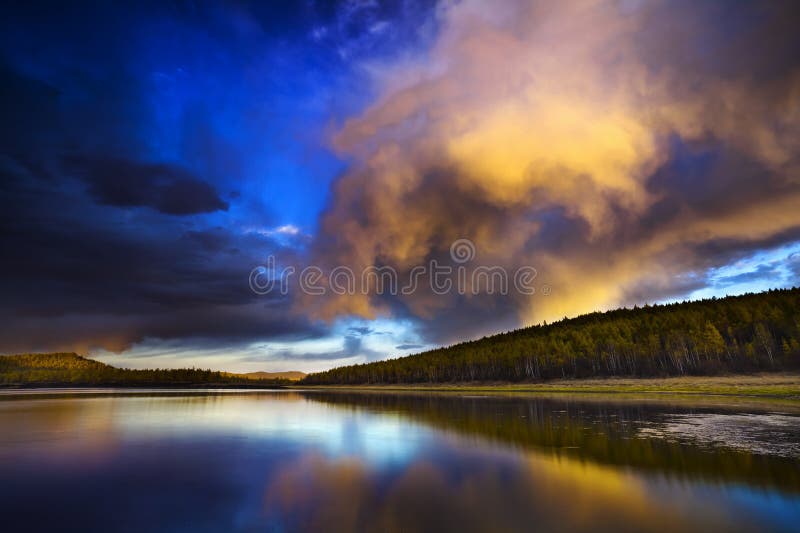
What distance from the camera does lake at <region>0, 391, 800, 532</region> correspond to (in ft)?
40.3

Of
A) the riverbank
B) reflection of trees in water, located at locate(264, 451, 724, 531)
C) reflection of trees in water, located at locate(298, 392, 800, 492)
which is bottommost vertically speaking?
the riverbank

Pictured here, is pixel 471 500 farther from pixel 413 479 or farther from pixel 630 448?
pixel 630 448

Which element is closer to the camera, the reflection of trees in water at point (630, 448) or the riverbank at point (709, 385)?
the reflection of trees in water at point (630, 448)

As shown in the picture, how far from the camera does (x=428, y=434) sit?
3112cm

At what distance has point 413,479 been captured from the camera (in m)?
17.5

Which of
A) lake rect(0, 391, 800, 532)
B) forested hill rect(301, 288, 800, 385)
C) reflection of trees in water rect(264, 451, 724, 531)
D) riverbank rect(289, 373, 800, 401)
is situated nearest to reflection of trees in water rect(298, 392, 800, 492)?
lake rect(0, 391, 800, 532)

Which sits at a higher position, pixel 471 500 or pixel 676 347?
pixel 676 347

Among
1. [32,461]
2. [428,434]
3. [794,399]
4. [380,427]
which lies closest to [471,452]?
[428,434]

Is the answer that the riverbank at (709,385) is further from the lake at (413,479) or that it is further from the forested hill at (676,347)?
the lake at (413,479)

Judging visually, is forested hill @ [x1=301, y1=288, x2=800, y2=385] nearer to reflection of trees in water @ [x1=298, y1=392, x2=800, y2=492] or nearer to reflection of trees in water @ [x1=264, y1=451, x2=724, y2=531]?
reflection of trees in water @ [x1=298, y1=392, x2=800, y2=492]

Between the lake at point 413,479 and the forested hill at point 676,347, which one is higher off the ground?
the forested hill at point 676,347

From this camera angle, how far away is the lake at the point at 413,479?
1230 centimetres

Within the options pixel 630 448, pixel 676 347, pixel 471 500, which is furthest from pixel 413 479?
pixel 676 347

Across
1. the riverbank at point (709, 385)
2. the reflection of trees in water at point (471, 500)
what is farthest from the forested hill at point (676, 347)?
the reflection of trees in water at point (471, 500)
